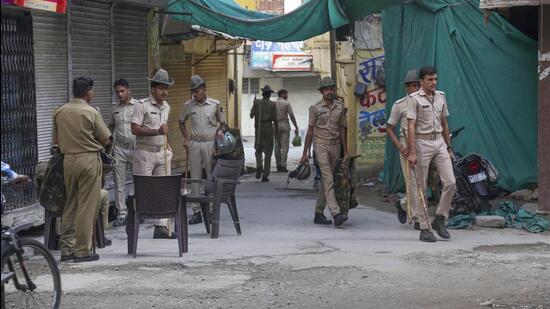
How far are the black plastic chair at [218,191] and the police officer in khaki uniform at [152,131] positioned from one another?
45 centimetres

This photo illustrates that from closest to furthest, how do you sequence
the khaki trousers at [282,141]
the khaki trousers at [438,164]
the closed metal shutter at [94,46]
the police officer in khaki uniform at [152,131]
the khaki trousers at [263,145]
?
the khaki trousers at [438,164], the police officer in khaki uniform at [152,131], the closed metal shutter at [94,46], the khaki trousers at [263,145], the khaki trousers at [282,141]

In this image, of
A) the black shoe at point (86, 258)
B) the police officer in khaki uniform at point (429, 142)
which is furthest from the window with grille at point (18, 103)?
the police officer in khaki uniform at point (429, 142)

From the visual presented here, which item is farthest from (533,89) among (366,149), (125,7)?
(125,7)

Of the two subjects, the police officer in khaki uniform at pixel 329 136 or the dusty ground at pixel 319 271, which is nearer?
the dusty ground at pixel 319 271

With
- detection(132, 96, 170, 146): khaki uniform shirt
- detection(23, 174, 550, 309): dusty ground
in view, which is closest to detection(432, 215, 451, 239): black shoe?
detection(23, 174, 550, 309): dusty ground

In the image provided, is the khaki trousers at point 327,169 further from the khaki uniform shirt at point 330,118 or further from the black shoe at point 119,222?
the black shoe at point 119,222

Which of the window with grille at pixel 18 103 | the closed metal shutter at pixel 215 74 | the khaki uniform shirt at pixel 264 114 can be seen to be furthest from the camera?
the closed metal shutter at pixel 215 74

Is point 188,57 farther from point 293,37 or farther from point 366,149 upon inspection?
point 293,37

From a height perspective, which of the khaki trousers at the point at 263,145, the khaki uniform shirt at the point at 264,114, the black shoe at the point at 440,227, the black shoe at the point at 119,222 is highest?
the khaki uniform shirt at the point at 264,114

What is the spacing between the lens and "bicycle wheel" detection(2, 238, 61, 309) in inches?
251

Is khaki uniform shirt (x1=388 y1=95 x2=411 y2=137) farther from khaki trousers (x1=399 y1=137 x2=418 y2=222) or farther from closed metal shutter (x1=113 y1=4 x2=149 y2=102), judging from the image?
closed metal shutter (x1=113 y1=4 x2=149 y2=102)

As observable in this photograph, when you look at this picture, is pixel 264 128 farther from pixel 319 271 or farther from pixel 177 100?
pixel 319 271

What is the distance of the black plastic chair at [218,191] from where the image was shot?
11.0 meters

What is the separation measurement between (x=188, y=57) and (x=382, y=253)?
37.2ft
